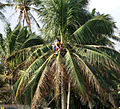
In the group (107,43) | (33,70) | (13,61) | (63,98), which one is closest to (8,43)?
(13,61)

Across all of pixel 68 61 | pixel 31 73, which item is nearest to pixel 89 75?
pixel 68 61

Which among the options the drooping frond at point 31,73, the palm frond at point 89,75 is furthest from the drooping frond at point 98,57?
the drooping frond at point 31,73

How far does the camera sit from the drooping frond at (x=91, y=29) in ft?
33.7

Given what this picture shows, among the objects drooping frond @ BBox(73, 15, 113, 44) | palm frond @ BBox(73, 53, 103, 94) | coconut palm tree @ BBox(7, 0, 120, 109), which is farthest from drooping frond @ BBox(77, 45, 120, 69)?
drooping frond @ BBox(73, 15, 113, 44)

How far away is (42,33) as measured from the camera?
11156mm

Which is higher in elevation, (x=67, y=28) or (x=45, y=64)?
(x=67, y=28)

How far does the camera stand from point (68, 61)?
930 centimetres

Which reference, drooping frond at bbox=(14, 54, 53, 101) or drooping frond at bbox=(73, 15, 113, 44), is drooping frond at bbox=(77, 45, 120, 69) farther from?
drooping frond at bbox=(14, 54, 53, 101)

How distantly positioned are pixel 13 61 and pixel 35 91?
2358 mm

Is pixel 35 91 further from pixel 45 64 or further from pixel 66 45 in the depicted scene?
pixel 66 45

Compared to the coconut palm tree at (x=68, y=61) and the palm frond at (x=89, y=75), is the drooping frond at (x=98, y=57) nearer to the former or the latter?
the coconut palm tree at (x=68, y=61)

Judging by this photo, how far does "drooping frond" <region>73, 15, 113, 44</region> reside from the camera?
10266 mm

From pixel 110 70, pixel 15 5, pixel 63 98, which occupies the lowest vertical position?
pixel 63 98

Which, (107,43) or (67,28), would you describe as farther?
(107,43)
